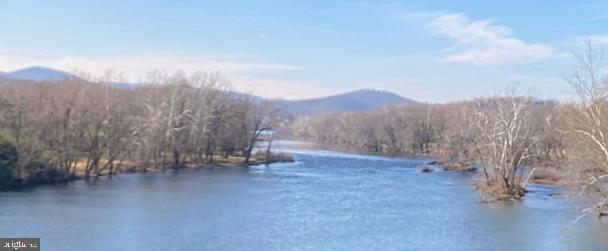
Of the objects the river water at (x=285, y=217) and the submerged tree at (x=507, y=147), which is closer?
the river water at (x=285, y=217)

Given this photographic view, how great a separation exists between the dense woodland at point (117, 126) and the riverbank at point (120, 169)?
0.46 feet

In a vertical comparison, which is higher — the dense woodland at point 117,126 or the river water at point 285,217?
the dense woodland at point 117,126

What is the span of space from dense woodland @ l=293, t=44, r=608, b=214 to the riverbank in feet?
78.8

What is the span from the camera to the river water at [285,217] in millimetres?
34438

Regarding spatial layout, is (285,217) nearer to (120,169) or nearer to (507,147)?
(507,147)

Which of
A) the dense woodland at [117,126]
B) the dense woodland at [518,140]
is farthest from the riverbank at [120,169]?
the dense woodland at [518,140]

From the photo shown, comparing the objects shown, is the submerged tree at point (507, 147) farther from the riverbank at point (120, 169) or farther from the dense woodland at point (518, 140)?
the riverbank at point (120, 169)

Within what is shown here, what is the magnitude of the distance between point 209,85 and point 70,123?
3227 centimetres

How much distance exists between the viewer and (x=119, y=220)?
39.8 m

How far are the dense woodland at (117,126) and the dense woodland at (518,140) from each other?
93.8 feet

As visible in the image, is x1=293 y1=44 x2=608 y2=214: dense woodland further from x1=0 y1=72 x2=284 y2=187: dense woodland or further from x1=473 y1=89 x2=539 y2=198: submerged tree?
x1=0 y1=72 x2=284 y2=187: dense woodland

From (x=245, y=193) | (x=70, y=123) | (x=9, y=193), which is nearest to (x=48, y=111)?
(x=70, y=123)

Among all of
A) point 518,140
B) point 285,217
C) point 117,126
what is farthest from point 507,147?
point 117,126

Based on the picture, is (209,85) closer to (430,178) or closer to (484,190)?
(430,178)
